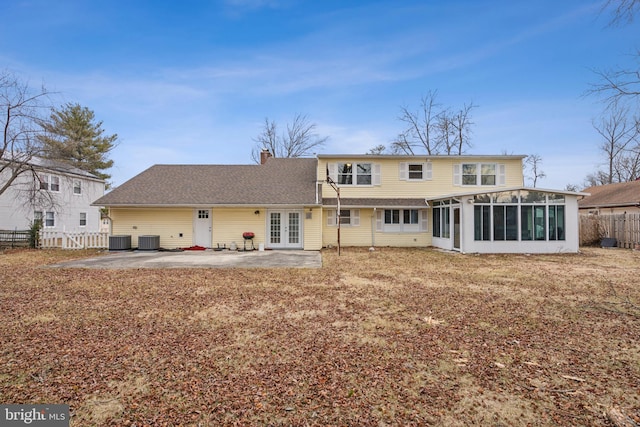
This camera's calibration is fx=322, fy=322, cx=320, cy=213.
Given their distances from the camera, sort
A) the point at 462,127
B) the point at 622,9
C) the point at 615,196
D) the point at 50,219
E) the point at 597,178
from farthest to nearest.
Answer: the point at 597,178 → the point at 462,127 → the point at 50,219 → the point at 615,196 → the point at 622,9

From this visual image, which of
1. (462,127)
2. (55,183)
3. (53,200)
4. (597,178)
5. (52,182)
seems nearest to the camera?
(53,200)

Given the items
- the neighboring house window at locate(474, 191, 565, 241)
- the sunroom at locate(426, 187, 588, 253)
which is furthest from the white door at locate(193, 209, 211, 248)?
the neighboring house window at locate(474, 191, 565, 241)

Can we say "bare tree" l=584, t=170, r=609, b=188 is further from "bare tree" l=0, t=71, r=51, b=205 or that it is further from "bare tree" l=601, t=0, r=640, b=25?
"bare tree" l=0, t=71, r=51, b=205

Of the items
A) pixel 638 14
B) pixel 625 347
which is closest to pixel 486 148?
pixel 638 14

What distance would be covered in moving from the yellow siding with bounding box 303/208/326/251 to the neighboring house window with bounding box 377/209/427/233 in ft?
12.0

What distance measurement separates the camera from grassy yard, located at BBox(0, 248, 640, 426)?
2.87 metres

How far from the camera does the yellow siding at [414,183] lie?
18.4 m

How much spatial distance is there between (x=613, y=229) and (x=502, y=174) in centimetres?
654

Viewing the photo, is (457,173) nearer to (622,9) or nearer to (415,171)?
(415,171)

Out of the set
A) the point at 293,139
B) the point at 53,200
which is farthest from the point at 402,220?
the point at 53,200

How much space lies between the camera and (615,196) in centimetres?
2262

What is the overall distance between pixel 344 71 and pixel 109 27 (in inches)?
445

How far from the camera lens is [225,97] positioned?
19.8m

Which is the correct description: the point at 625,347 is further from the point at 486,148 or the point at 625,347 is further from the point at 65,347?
the point at 486,148
